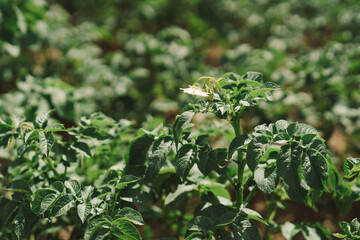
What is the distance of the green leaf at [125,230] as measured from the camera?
1.14 meters

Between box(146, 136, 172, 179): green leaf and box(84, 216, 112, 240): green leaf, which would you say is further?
box(146, 136, 172, 179): green leaf

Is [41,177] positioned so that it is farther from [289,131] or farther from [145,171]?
[289,131]

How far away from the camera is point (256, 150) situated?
3.67 feet

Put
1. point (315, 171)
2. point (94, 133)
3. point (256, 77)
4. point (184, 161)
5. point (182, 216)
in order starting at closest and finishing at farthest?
1. point (315, 171)
2. point (184, 161)
3. point (256, 77)
4. point (94, 133)
5. point (182, 216)

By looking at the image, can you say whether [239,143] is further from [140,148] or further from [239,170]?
[140,148]

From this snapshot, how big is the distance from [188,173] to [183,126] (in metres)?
0.19

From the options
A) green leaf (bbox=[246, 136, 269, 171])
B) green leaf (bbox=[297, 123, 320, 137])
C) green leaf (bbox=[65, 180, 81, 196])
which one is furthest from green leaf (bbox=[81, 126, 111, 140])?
green leaf (bbox=[297, 123, 320, 137])

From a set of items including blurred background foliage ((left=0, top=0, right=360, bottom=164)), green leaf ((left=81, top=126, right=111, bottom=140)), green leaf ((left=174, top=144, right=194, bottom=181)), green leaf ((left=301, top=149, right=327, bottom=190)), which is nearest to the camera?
green leaf ((left=301, top=149, right=327, bottom=190))

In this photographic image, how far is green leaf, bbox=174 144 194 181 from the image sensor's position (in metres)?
1.18

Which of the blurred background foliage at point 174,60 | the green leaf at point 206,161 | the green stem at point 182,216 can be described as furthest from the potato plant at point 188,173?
the blurred background foliage at point 174,60

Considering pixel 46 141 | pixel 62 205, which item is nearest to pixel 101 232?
pixel 62 205

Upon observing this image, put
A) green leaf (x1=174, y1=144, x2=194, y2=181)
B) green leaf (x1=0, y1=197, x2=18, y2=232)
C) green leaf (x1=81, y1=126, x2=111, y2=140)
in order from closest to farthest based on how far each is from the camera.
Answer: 1. green leaf (x1=174, y1=144, x2=194, y2=181)
2. green leaf (x1=0, y1=197, x2=18, y2=232)
3. green leaf (x1=81, y1=126, x2=111, y2=140)

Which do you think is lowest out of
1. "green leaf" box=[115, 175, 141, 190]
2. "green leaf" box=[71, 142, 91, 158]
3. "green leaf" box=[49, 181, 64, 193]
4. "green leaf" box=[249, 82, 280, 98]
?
"green leaf" box=[49, 181, 64, 193]

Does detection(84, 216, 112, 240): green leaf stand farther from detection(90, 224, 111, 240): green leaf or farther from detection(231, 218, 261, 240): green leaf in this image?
detection(231, 218, 261, 240): green leaf
